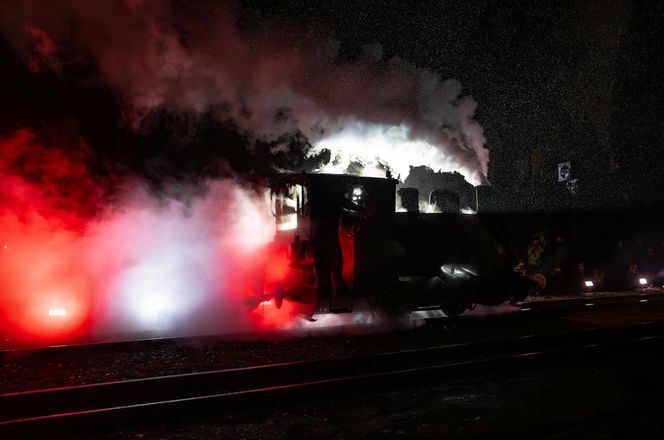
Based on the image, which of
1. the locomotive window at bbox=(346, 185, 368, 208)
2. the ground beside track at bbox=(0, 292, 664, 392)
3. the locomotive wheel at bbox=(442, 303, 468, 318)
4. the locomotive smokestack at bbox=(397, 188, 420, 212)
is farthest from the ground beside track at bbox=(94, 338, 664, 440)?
the locomotive smokestack at bbox=(397, 188, 420, 212)

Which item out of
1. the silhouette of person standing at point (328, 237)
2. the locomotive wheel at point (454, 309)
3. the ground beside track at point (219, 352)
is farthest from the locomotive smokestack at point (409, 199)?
the ground beside track at point (219, 352)

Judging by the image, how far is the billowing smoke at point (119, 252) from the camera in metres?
11.1

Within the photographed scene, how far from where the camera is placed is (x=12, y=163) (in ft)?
36.9

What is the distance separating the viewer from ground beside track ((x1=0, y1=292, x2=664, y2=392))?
6.84m

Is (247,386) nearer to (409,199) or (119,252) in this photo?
(409,199)

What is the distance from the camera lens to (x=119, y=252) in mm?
12141

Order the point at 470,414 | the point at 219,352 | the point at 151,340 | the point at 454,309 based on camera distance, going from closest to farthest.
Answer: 1. the point at 470,414
2. the point at 219,352
3. the point at 151,340
4. the point at 454,309

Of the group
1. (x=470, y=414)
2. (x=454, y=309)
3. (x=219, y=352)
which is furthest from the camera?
(x=454, y=309)

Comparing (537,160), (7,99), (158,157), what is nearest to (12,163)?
(7,99)

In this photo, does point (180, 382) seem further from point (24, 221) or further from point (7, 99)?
point (7, 99)

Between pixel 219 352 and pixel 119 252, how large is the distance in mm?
5518

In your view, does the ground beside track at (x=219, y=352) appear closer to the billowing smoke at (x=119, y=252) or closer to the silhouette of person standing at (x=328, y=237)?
the silhouette of person standing at (x=328, y=237)

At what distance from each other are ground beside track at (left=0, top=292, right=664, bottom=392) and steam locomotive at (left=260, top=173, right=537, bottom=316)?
0.69 meters

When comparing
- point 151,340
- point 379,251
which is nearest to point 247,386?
point 151,340
